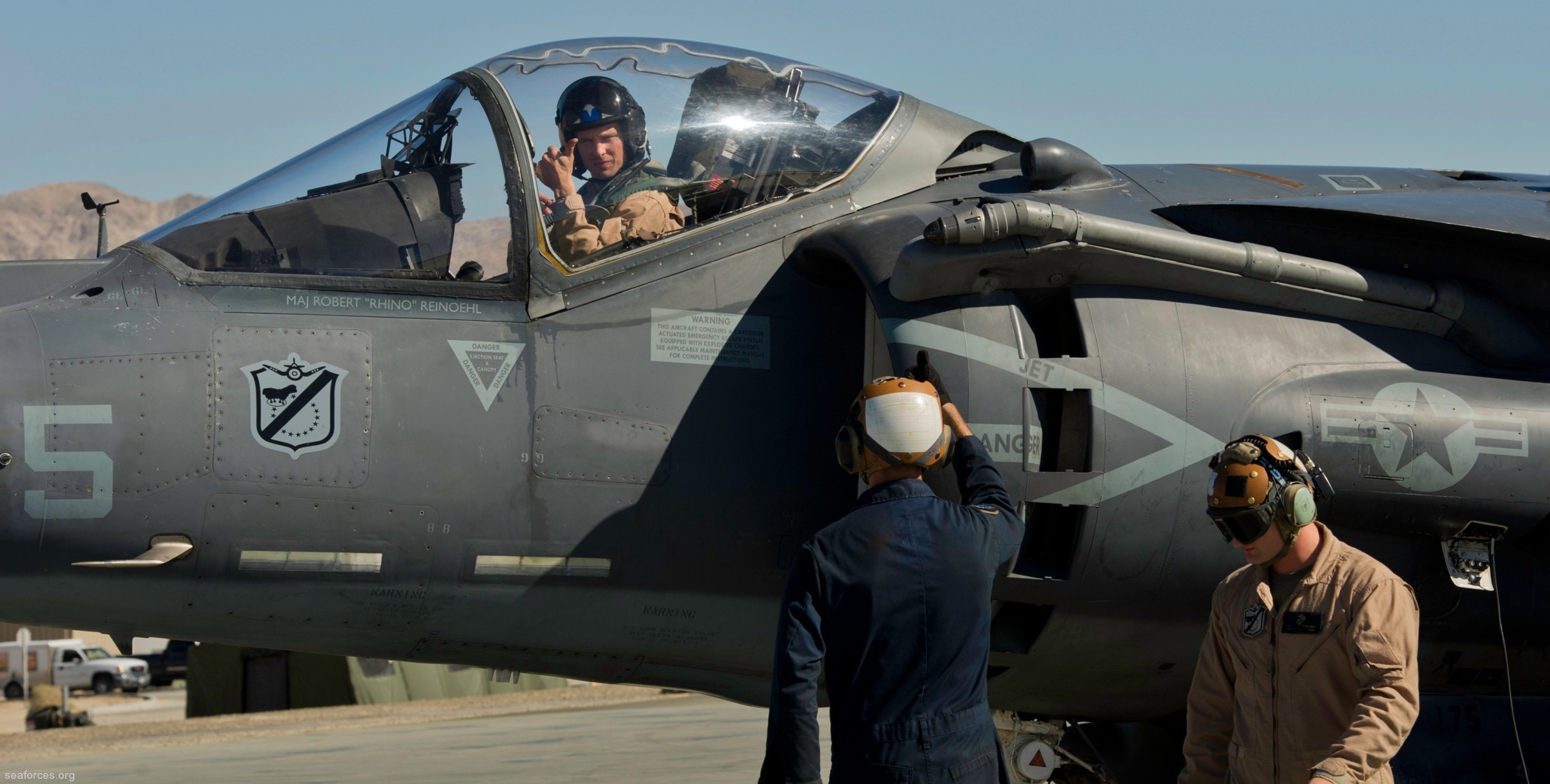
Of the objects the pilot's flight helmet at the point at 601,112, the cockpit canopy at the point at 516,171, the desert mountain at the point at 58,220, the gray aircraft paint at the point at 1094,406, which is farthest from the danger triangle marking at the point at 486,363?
the desert mountain at the point at 58,220

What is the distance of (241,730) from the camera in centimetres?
1784

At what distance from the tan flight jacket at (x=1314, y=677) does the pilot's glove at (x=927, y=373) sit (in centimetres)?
108

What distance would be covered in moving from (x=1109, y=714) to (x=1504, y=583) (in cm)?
152

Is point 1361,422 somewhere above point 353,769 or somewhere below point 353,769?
above

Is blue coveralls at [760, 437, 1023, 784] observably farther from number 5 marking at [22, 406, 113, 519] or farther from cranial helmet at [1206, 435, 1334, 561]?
number 5 marking at [22, 406, 113, 519]

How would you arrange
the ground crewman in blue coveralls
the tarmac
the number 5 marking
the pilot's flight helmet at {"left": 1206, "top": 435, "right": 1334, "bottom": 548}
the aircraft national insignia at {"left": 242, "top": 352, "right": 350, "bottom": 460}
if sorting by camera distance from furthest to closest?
the tarmac, the aircraft national insignia at {"left": 242, "top": 352, "right": 350, "bottom": 460}, the number 5 marking, the pilot's flight helmet at {"left": 1206, "top": 435, "right": 1334, "bottom": 548}, the ground crewman in blue coveralls

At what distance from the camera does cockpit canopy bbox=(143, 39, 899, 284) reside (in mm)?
4852

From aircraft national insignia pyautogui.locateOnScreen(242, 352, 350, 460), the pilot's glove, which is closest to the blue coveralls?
the pilot's glove

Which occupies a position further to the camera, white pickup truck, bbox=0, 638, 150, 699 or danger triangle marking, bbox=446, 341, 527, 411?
white pickup truck, bbox=0, 638, 150, 699

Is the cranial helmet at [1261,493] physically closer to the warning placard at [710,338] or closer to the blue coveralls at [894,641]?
the blue coveralls at [894,641]

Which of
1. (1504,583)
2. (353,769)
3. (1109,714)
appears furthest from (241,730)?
(1504,583)

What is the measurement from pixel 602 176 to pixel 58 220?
20741cm

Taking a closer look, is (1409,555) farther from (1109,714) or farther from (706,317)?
(706,317)

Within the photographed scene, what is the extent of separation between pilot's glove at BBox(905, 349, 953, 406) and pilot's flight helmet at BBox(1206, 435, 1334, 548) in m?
0.91
